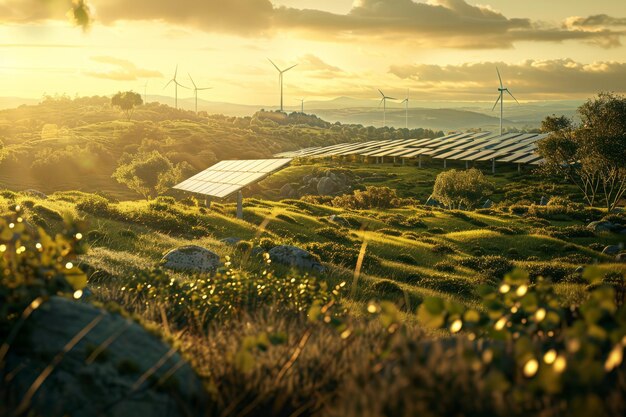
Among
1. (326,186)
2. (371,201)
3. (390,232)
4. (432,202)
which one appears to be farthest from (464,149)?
(390,232)

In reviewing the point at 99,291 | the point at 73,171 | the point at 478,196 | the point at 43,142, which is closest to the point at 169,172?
the point at 73,171

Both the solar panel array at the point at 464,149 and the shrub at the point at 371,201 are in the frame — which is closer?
the shrub at the point at 371,201

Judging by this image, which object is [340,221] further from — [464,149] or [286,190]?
[464,149]

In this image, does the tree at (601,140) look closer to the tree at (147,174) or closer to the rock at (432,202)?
the rock at (432,202)

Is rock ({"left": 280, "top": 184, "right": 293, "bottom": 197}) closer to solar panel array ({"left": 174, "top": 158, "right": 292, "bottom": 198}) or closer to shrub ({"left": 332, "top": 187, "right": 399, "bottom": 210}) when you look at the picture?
shrub ({"left": 332, "top": 187, "right": 399, "bottom": 210})

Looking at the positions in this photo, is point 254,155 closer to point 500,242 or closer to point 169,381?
point 500,242

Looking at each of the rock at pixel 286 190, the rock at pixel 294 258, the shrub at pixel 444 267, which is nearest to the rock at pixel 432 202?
the rock at pixel 286 190

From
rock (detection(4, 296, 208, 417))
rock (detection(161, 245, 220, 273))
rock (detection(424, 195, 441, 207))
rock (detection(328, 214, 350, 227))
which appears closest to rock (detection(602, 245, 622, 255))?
rock (detection(328, 214, 350, 227))
